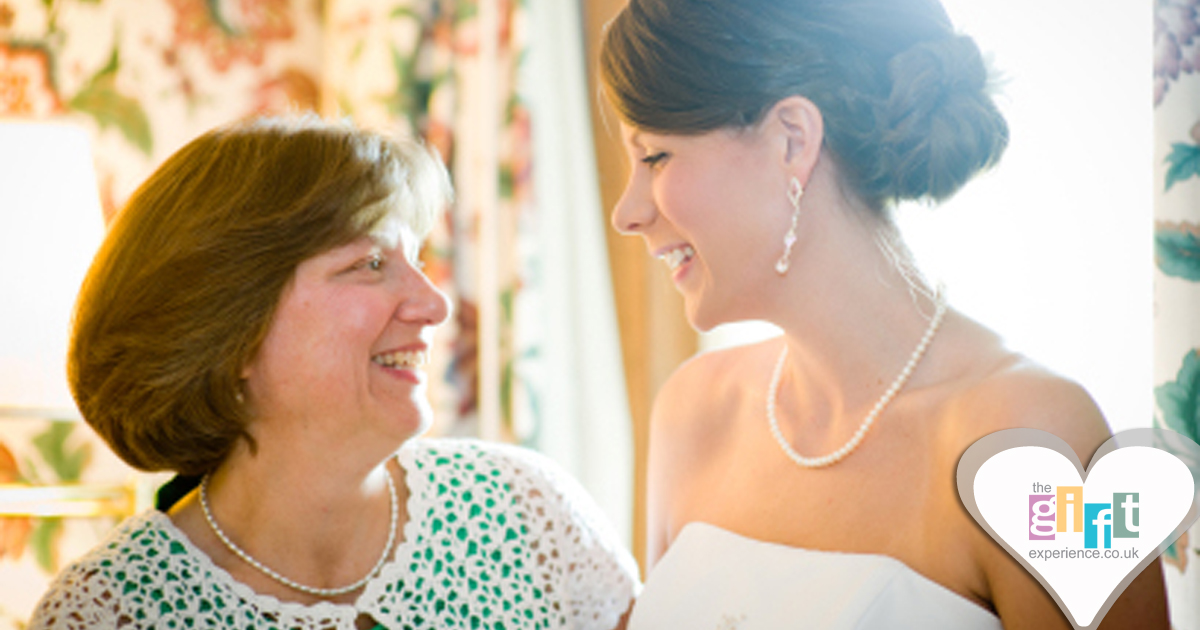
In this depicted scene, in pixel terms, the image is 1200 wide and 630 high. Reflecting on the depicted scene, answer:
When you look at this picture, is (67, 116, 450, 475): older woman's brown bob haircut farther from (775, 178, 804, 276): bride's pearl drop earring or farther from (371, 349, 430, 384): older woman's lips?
(775, 178, 804, 276): bride's pearl drop earring

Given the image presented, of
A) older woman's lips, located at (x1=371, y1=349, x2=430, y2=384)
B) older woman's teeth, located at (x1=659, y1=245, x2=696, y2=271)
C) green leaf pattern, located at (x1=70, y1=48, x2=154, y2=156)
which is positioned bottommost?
older woman's lips, located at (x1=371, y1=349, x2=430, y2=384)

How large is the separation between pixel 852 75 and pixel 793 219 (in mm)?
191

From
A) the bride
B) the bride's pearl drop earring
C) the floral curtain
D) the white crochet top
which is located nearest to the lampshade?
the white crochet top

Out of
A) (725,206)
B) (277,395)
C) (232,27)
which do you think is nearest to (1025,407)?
(725,206)

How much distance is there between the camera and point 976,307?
1.73 meters

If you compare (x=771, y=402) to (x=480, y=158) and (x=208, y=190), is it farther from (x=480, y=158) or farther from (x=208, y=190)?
(x=480, y=158)

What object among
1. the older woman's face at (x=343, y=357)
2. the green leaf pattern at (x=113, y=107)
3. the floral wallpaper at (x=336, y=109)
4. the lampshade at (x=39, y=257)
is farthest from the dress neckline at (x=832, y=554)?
the green leaf pattern at (x=113, y=107)

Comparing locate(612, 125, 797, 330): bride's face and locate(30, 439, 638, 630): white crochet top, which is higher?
locate(612, 125, 797, 330): bride's face

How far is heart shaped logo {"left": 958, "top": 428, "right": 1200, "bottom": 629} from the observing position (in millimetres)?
1088

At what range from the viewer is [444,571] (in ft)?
4.46

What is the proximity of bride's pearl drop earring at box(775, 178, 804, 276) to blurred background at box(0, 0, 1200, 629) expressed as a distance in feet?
1.78

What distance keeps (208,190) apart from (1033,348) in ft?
4.20

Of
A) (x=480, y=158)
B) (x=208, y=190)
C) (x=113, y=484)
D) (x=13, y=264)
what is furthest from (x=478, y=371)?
(x=208, y=190)

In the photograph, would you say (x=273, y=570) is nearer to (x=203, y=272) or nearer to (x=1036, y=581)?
(x=203, y=272)
